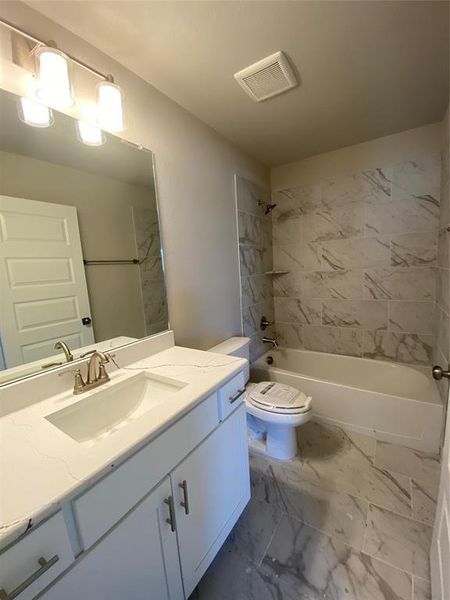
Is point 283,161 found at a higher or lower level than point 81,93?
higher

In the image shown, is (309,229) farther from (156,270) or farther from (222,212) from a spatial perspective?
(156,270)

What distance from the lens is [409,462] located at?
1.65 meters

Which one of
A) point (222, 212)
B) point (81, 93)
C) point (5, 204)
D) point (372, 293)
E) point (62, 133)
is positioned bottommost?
point (372, 293)

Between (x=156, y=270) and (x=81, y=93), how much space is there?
838 millimetres

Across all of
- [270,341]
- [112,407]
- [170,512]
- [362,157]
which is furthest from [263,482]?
[362,157]

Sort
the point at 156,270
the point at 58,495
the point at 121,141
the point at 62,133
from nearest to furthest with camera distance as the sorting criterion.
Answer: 1. the point at 58,495
2. the point at 62,133
3. the point at 121,141
4. the point at 156,270

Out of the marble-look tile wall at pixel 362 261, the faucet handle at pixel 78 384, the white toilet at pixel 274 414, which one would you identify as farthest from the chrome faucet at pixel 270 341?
the faucet handle at pixel 78 384

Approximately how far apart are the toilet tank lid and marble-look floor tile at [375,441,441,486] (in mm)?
1149

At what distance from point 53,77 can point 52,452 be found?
1252mm

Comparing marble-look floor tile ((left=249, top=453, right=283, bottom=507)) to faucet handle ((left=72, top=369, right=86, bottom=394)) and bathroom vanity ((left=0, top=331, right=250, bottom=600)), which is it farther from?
faucet handle ((left=72, top=369, right=86, bottom=394))

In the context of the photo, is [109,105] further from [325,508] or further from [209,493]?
[325,508]

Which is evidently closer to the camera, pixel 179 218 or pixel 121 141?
pixel 121 141

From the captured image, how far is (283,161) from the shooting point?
2.56 m

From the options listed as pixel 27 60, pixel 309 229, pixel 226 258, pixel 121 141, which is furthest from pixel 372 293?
pixel 27 60
